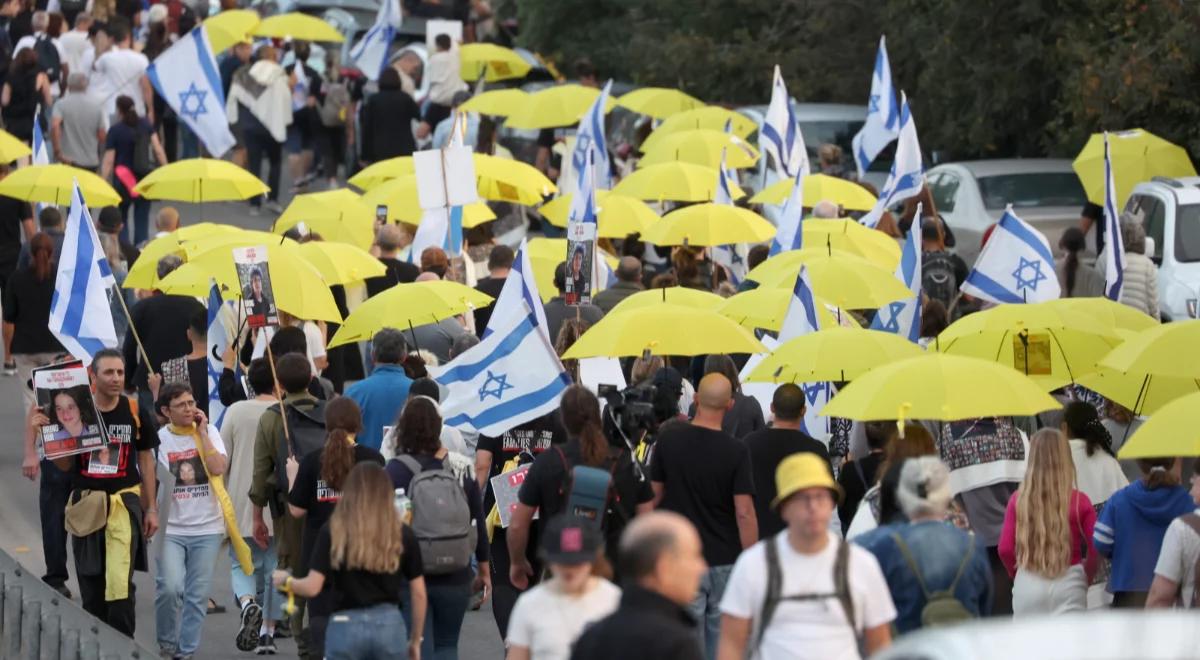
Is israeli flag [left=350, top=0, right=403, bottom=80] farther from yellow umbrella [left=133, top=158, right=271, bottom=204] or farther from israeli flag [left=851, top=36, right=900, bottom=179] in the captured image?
yellow umbrella [left=133, top=158, right=271, bottom=204]

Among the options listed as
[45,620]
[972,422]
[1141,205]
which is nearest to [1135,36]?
[1141,205]

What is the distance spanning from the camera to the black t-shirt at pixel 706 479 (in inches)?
387

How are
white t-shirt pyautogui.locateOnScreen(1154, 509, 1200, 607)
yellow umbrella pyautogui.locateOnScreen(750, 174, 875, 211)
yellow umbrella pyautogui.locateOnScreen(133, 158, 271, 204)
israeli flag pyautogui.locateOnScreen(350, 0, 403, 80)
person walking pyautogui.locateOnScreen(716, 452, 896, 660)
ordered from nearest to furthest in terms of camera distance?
person walking pyautogui.locateOnScreen(716, 452, 896, 660) < white t-shirt pyautogui.locateOnScreen(1154, 509, 1200, 607) < yellow umbrella pyautogui.locateOnScreen(750, 174, 875, 211) < yellow umbrella pyautogui.locateOnScreen(133, 158, 271, 204) < israeli flag pyautogui.locateOnScreen(350, 0, 403, 80)

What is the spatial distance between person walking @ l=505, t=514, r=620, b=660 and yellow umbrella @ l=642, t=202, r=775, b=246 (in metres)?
8.75

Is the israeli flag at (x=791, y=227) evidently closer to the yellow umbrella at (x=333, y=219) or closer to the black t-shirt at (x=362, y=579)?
the yellow umbrella at (x=333, y=219)

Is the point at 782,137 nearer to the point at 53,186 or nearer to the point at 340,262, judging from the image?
the point at 53,186

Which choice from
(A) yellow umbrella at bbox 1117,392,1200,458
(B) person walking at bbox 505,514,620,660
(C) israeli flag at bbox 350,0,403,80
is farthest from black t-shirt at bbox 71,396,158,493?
(C) israeli flag at bbox 350,0,403,80

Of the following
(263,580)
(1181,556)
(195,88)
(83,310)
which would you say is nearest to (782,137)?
(195,88)

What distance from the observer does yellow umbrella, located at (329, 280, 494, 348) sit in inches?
522

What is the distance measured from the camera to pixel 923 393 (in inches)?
392

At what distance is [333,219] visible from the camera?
17.9 m

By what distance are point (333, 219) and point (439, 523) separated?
8.59 metres

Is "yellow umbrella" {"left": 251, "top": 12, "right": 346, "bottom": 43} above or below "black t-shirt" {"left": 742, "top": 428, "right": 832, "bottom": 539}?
above

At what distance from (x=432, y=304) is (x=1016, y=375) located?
13.6ft
